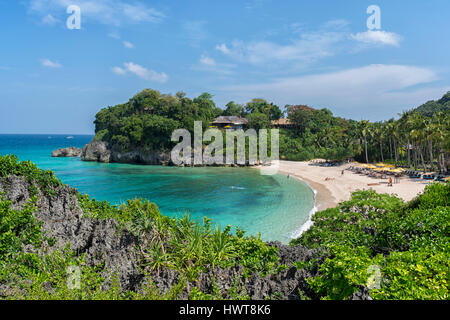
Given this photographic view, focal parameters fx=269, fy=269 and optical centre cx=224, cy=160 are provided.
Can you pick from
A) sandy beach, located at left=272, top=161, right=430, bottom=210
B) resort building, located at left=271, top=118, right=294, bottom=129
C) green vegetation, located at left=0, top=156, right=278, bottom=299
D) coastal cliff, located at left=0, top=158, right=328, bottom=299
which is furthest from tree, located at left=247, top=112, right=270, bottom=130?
green vegetation, located at left=0, top=156, right=278, bottom=299

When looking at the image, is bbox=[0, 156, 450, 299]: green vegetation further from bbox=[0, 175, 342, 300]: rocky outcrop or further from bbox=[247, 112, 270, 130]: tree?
bbox=[247, 112, 270, 130]: tree

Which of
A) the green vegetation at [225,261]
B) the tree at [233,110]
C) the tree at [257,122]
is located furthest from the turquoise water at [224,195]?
the tree at [233,110]

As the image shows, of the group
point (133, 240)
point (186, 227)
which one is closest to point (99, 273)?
point (133, 240)

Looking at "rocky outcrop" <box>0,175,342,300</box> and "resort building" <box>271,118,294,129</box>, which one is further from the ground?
"resort building" <box>271,118,294,129</box>

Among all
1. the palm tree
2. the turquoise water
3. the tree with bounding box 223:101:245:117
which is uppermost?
the tree with bounding box 223:101:245:117

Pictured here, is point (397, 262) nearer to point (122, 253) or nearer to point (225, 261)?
point (225, 261)

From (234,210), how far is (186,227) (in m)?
20.1

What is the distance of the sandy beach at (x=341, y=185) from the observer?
29141 millimetres

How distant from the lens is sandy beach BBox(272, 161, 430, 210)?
29141mm

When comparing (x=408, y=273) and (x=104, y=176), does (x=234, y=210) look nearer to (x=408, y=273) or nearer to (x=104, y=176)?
(x=408, y=273)

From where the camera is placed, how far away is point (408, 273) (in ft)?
14.9

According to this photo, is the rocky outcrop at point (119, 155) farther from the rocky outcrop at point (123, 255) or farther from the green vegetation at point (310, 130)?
the rocky outcrop at point (123, 255)

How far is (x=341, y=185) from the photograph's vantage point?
37094 mm

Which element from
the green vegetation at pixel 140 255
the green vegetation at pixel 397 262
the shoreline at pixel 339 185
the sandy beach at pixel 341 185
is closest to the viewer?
the green vegetation at pixel 397 262
